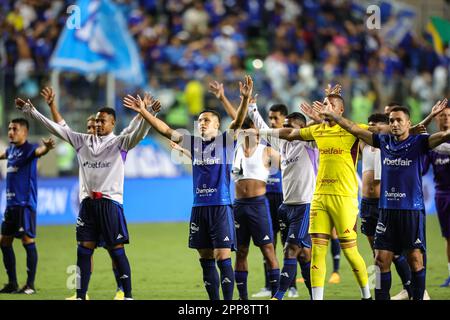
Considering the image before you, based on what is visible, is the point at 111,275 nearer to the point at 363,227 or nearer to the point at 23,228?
the point at 23,228

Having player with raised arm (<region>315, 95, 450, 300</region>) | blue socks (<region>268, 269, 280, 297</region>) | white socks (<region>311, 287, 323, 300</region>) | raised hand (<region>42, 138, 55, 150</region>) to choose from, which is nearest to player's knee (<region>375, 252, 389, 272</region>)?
player with raised arm (<region>315, 95, 450, 300</region>)

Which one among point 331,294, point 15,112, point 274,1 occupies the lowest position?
point 331,294

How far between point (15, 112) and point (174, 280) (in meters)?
8.50

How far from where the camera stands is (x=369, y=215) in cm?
1162

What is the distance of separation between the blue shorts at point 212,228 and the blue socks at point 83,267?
1351 mm

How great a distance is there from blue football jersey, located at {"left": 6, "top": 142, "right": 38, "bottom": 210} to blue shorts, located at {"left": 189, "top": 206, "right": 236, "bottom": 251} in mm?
3380

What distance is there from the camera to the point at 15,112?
65.7 ft

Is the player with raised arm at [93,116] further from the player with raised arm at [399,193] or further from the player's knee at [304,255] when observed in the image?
the player's knee at [304,255]

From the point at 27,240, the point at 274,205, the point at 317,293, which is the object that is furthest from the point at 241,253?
the point at 27,240

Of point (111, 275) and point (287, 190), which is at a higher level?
point (287, 190)

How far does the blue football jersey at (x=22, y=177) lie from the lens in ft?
41.0

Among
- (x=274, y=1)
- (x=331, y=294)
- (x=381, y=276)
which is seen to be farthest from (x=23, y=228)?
(x=274, y=1)

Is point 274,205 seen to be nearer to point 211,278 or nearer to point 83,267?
point 211,278
